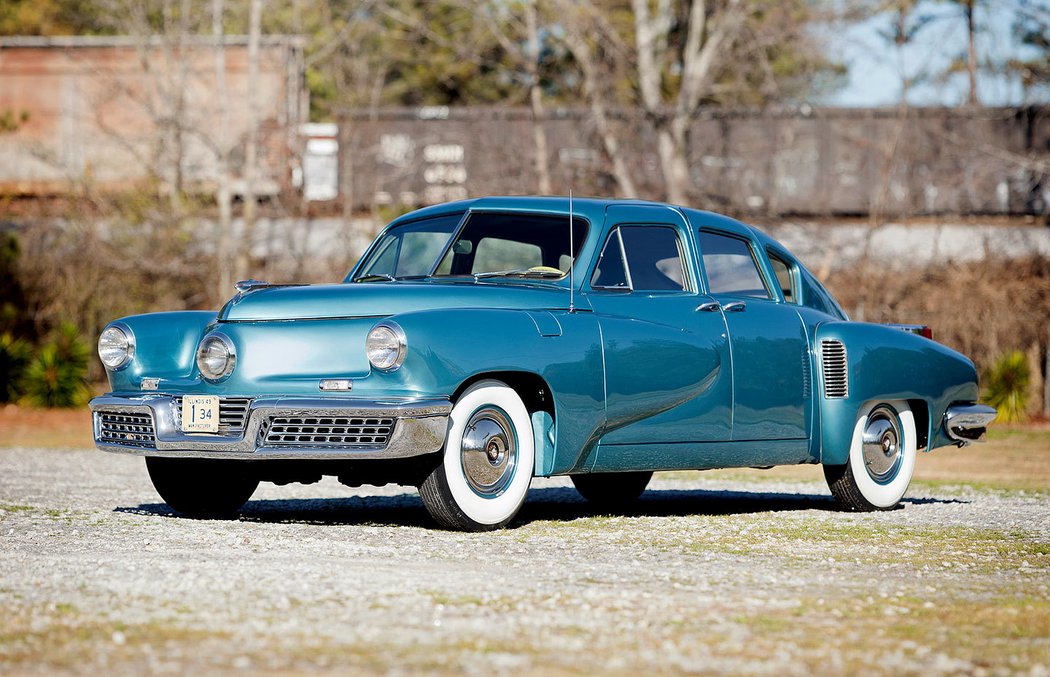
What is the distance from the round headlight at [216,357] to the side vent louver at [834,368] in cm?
369

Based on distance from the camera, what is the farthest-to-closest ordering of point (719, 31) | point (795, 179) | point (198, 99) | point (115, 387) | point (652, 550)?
point (198, 99)
point (795, 179)
point (719, 31)
point (115, 387)
point (652, 550)

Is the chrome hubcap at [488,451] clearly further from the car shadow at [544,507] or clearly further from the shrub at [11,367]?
the shrub at [11,367]

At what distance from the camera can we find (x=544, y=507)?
32.3 ft

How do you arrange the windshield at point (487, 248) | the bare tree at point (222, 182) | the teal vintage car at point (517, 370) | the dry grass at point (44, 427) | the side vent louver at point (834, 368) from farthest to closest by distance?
the bare tree at point (222, 182) < the dry grass at point (44, 427) < the side vent louver at point (834, 368) < the windshield at point (487, 248) < the teal vintage car at point (517, 370)

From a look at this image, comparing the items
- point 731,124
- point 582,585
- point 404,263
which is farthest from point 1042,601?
point 731,124

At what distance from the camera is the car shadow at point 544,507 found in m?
8.54

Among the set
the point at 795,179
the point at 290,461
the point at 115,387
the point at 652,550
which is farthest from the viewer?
the point at 795,179

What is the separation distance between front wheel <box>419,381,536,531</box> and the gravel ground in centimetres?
15

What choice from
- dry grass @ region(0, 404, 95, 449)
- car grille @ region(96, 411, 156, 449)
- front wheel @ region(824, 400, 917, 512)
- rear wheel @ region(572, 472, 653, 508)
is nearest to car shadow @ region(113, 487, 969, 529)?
rear wheel @ region(572, 472, 653, 508)

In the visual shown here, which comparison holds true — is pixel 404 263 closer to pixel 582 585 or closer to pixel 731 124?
pixel 582 585

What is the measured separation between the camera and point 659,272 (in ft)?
28.2

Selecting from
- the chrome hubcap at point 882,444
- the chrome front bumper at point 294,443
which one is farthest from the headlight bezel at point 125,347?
the chrome hubcap at point 882,444

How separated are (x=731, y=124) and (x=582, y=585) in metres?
22.2

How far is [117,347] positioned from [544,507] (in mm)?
3058
